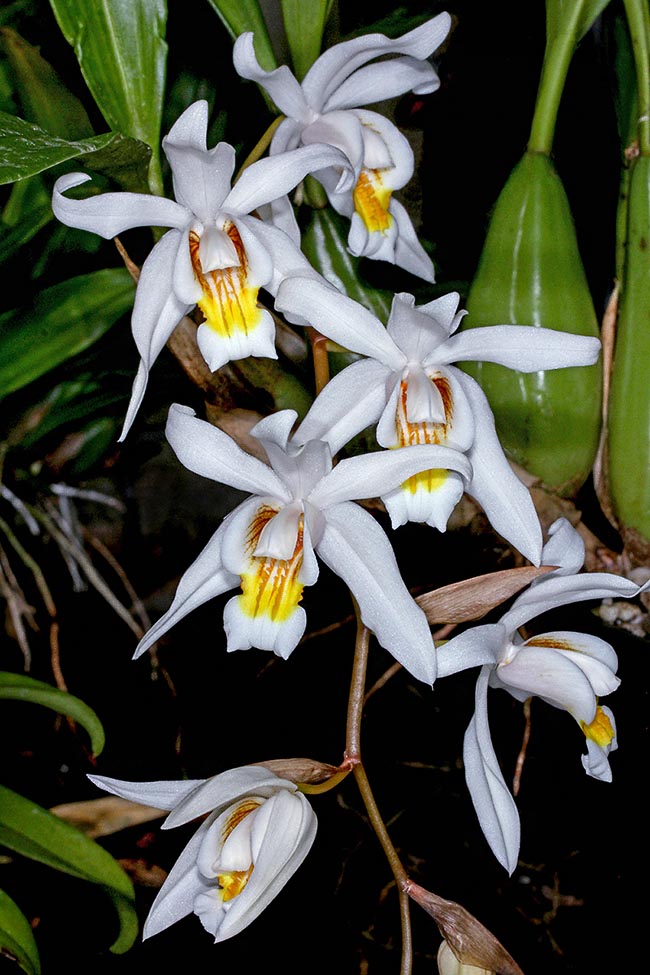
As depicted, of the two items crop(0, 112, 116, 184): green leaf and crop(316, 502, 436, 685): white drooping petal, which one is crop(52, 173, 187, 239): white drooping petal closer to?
crop(0, 112, 116, 184): green leaf

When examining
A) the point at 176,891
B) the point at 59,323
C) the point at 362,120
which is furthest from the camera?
the point at 59,323

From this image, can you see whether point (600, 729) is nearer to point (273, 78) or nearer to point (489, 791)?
point (489, 791)

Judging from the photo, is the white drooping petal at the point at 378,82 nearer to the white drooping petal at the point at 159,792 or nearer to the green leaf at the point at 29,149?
the green leaf at the point at 29,149

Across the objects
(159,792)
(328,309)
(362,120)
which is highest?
(362,120)

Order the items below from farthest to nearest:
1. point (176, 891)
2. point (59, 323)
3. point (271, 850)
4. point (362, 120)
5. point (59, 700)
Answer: point (59, 323) < point (59, 700) < point (362, 120) < point (176, 891) < point (271, 850)

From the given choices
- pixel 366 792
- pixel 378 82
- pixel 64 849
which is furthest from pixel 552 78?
pixel 64 849
